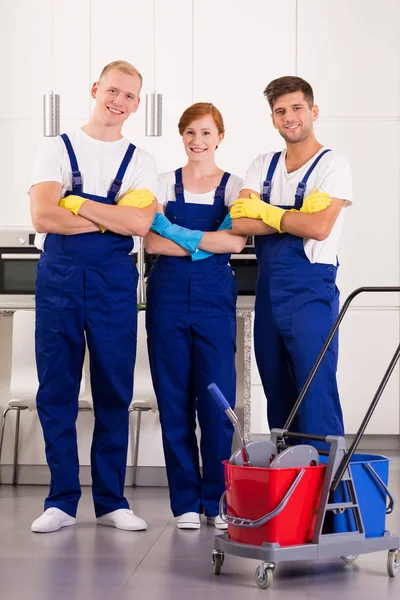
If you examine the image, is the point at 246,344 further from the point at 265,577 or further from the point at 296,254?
the point at 265,577

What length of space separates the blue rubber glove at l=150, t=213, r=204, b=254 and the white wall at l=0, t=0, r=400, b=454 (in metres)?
2.68

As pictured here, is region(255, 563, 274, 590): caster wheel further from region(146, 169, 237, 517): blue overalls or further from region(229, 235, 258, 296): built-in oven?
region(229, 235, 258, 296): built-in oven

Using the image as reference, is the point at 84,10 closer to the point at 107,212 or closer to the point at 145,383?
the point at 145,383

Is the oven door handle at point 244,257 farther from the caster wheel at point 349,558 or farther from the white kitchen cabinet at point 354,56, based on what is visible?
the caster wheel at point 349,558

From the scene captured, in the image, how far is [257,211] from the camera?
3.20 meters

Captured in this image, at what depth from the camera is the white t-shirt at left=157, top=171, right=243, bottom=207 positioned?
11.3ft

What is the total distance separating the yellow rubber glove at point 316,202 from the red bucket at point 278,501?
90cm

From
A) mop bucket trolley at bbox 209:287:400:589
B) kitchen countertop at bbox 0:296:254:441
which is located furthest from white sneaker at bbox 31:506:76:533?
kitchen countertop at bbox 0:296:254:441

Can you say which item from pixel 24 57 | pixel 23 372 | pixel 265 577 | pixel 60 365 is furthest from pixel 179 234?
pixel 24 57

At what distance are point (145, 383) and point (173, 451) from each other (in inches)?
37.9

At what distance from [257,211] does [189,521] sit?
110cm

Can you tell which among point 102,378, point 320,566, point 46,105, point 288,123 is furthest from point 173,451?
point 46,105

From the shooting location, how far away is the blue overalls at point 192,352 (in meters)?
3.36

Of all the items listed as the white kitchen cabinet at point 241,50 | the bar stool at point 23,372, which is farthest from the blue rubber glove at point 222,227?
the white kitchen cabinet at point 241,50
